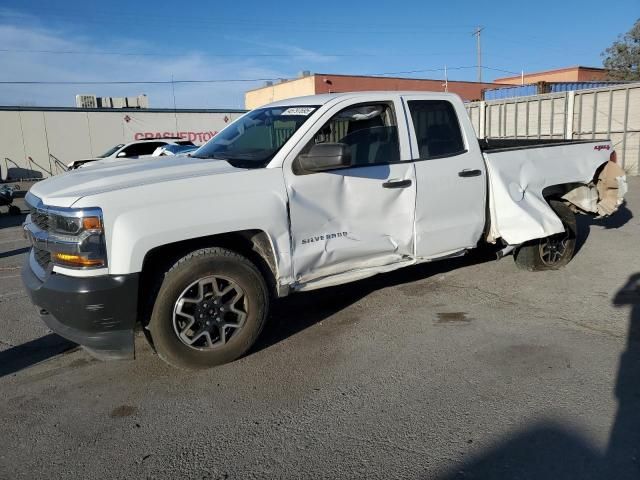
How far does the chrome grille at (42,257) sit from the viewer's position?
3.60 meters

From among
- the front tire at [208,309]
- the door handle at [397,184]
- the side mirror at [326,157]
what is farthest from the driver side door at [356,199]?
the front tire at [208,309]

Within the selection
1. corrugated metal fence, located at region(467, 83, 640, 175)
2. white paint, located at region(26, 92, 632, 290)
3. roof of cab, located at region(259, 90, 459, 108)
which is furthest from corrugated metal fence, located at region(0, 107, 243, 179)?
roof of cab, located at region(259, 90, 459, 108)

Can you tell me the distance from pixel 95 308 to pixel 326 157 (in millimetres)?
1871

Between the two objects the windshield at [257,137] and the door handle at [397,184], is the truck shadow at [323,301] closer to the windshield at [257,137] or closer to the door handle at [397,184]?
the door handle at [397,184]

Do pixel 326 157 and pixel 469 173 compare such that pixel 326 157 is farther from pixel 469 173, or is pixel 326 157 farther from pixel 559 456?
pixel 559 456

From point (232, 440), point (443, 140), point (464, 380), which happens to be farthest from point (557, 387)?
point (443, 140)

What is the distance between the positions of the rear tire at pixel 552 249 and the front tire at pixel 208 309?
3392mm

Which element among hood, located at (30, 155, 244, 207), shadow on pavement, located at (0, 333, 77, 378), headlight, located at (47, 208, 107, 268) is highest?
hood, located at (30, 155, 244, 207)

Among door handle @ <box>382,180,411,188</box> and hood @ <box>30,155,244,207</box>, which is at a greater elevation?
hood @ <box>30,155,244,207</box>

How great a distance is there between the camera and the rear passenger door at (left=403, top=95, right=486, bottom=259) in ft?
15.5

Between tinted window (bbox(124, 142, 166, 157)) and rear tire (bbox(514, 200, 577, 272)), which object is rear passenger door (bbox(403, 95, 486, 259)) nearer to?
rear tire (bbox(514, 200, 577, 272))

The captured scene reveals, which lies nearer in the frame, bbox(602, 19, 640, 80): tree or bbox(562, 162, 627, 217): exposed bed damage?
bbox(562, 162, 627, 217): exposed bed damage

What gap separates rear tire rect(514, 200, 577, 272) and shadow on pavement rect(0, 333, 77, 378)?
4.69 m

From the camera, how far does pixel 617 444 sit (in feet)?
9.15
